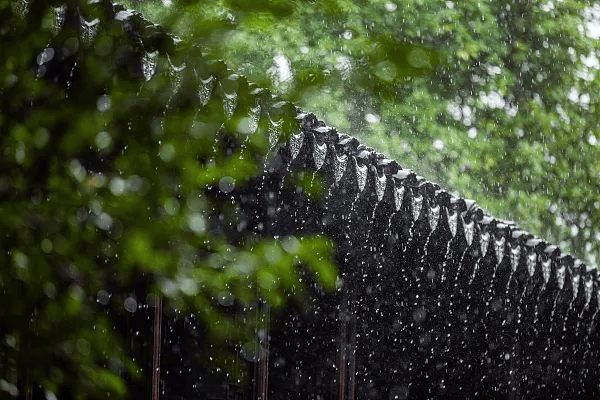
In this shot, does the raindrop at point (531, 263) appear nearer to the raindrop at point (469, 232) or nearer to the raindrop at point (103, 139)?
the raindrop at point (469, 232)

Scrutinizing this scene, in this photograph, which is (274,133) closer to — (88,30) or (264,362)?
(88,30)

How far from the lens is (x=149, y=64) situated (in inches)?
87.8

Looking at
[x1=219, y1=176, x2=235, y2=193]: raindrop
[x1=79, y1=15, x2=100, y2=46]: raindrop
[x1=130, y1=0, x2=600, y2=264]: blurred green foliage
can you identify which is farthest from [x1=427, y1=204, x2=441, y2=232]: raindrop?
[x1=130, y1=0, x2=600, y2=264]: blurred green foliage

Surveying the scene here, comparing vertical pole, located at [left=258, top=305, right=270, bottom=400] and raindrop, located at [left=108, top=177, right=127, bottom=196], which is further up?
raindrop, located at [left=108, top=177, right=127, bottom=196]

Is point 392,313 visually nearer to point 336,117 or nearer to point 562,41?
point 336,117

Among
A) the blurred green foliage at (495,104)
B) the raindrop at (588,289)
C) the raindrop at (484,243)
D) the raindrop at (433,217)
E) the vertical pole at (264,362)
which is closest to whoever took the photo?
the vertical pole at (264,362)

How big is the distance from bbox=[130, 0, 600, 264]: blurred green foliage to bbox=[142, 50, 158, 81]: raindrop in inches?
354

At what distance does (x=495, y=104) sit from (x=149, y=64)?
40.7 ft

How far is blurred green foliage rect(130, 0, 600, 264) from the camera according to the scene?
40.1ft

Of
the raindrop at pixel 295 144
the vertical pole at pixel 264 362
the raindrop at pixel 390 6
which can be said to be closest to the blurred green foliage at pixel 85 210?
the raindrop at pixel 295 144

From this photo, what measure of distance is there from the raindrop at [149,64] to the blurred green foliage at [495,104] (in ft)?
29.5

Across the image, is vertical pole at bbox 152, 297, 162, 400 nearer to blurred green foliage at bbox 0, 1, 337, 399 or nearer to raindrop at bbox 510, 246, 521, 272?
blurred green foliage at bbox 0, 1, 337, 399

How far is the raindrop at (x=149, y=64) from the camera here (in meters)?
2.18

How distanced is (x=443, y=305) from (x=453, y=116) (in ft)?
27.3
